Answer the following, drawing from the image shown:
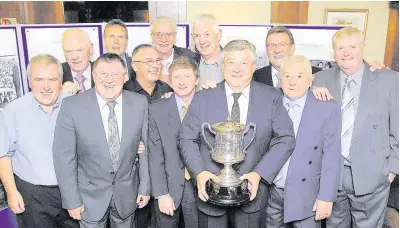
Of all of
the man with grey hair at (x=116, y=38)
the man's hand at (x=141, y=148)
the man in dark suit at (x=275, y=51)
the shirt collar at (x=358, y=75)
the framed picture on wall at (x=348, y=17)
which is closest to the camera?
the man's hand at (x=141, y=148)

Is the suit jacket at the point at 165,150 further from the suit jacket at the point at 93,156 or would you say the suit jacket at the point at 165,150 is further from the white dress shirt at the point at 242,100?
the white dress shirt at the point at 242,100

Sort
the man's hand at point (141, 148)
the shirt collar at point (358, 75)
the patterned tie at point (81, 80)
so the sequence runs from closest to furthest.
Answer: the man's hand at point (141, 148) < the shirt collar at point (358, 75) < the patterned tie at point (81, 80)

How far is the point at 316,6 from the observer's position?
614 centimetres

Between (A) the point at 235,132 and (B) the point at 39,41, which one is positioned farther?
(B) the point at 39,41

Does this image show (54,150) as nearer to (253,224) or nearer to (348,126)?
(253,224)

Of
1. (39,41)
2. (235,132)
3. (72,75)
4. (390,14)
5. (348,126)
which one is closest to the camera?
(235,132)

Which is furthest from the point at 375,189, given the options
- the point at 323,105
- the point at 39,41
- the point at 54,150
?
the point at 39,41

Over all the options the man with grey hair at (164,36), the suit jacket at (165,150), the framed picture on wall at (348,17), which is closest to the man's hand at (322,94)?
the suit jacket at (165,150)

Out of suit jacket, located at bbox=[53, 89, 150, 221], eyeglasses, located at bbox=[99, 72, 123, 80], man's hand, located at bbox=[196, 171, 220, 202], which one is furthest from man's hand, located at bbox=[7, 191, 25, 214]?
man's hand, located at bbox=[196, 171, 220, 202]

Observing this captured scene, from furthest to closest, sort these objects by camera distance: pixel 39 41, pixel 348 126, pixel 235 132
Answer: pixel 39 41
pixel 348 126
pixel 235 132

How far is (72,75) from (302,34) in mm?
2582

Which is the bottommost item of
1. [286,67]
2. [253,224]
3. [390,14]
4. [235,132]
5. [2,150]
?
[253,224]

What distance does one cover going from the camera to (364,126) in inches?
113

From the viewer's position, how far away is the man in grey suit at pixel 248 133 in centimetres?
263
